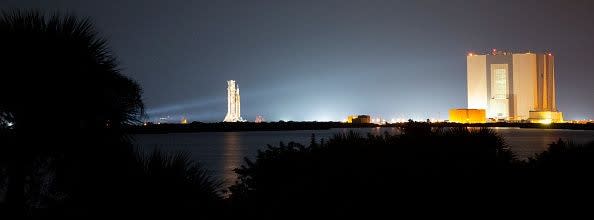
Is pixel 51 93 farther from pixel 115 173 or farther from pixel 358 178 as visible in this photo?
pixel 358 178

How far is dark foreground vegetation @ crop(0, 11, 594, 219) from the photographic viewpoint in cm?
666

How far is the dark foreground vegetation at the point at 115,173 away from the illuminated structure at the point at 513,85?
120 m

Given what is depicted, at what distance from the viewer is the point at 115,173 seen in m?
6.65

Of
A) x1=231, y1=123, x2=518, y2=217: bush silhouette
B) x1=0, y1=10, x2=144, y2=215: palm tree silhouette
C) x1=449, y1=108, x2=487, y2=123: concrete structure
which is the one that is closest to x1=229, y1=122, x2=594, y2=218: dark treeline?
x1=231, y1=123, x2=518, y2=217: bush silhouette

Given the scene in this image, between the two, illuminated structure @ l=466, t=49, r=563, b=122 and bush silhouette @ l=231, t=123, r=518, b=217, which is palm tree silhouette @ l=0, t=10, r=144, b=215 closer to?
bush silhouette @ l=231, t=123, r=518, b=217

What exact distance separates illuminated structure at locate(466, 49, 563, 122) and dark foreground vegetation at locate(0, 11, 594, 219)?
120 meters

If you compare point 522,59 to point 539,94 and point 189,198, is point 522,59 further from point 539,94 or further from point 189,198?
point 189,198

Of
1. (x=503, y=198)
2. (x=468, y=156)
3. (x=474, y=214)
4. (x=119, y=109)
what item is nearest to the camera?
(x=474, y=214)

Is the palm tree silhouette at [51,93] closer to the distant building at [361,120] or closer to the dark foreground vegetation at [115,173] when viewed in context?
the dark foreground vegetation at [115,173]

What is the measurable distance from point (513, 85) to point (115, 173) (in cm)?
12446

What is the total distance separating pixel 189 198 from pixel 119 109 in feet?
7.29

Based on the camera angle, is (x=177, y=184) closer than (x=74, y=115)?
Yes

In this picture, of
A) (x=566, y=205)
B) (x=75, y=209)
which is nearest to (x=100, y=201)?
(x=75, y=209)

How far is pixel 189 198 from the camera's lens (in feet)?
21.7
